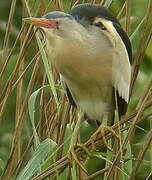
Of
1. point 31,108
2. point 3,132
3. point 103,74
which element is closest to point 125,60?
point 103,74

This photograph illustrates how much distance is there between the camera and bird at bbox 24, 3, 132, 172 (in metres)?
1.27

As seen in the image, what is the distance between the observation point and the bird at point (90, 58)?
1271 millimetres

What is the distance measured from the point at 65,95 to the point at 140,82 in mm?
420

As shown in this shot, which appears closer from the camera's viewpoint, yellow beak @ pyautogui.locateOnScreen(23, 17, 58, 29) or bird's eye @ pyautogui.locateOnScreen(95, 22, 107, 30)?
yellow beak @ pyautogui.locateOnScreen(23, 17, 58, 29)

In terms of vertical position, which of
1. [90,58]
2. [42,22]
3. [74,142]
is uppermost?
[42,22]

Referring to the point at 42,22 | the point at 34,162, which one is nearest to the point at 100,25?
the point at 42,22

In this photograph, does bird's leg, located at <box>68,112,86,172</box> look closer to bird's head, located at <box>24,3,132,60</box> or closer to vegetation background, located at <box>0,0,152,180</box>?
vegetation background, located at <box>0,0,152,180</box>

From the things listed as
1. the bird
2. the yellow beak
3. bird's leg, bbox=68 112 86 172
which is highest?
the yellow beak

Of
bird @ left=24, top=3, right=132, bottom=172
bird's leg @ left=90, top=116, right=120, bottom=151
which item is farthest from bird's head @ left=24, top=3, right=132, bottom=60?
bird's leg @ left=90, top=116, right=120, bottom=151

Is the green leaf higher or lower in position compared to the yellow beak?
lower

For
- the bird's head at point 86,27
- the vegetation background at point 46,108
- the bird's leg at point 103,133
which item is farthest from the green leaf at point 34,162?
the bird's head at point 86,27

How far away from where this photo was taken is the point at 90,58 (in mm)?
1354

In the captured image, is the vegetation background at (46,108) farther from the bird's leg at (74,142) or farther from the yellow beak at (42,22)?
the yellow beak at (42,22)

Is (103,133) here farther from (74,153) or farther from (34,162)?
(34,162)
